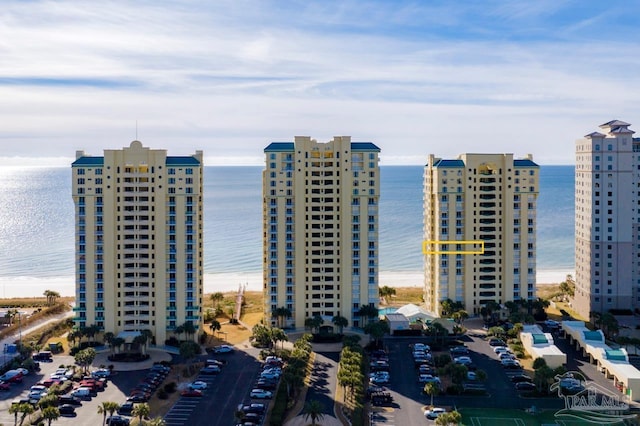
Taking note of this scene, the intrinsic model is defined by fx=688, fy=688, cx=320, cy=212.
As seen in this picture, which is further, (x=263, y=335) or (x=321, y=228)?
(x=321, y=228)

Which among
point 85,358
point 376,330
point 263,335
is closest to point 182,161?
point 263,335

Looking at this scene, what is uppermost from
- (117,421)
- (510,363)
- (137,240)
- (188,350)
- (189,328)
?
(137,240)

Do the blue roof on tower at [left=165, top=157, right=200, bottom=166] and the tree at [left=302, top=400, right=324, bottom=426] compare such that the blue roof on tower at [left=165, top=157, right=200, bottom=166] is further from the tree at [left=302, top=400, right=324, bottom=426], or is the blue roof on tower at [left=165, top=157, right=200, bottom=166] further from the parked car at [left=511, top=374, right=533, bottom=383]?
the parked car at [left=511, top=374, right=533, bottom=383]

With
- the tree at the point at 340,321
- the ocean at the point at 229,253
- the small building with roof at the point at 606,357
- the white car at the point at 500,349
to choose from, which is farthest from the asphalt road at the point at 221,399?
the ocean at the point at 229,253

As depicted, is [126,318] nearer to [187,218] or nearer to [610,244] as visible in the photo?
[187,218]

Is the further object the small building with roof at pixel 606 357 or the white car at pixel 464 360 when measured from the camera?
the white car at pixel 464 360

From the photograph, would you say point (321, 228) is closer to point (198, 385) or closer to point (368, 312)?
point (368, 312)

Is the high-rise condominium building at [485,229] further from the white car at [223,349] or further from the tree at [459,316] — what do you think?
the white car at [223,349]
